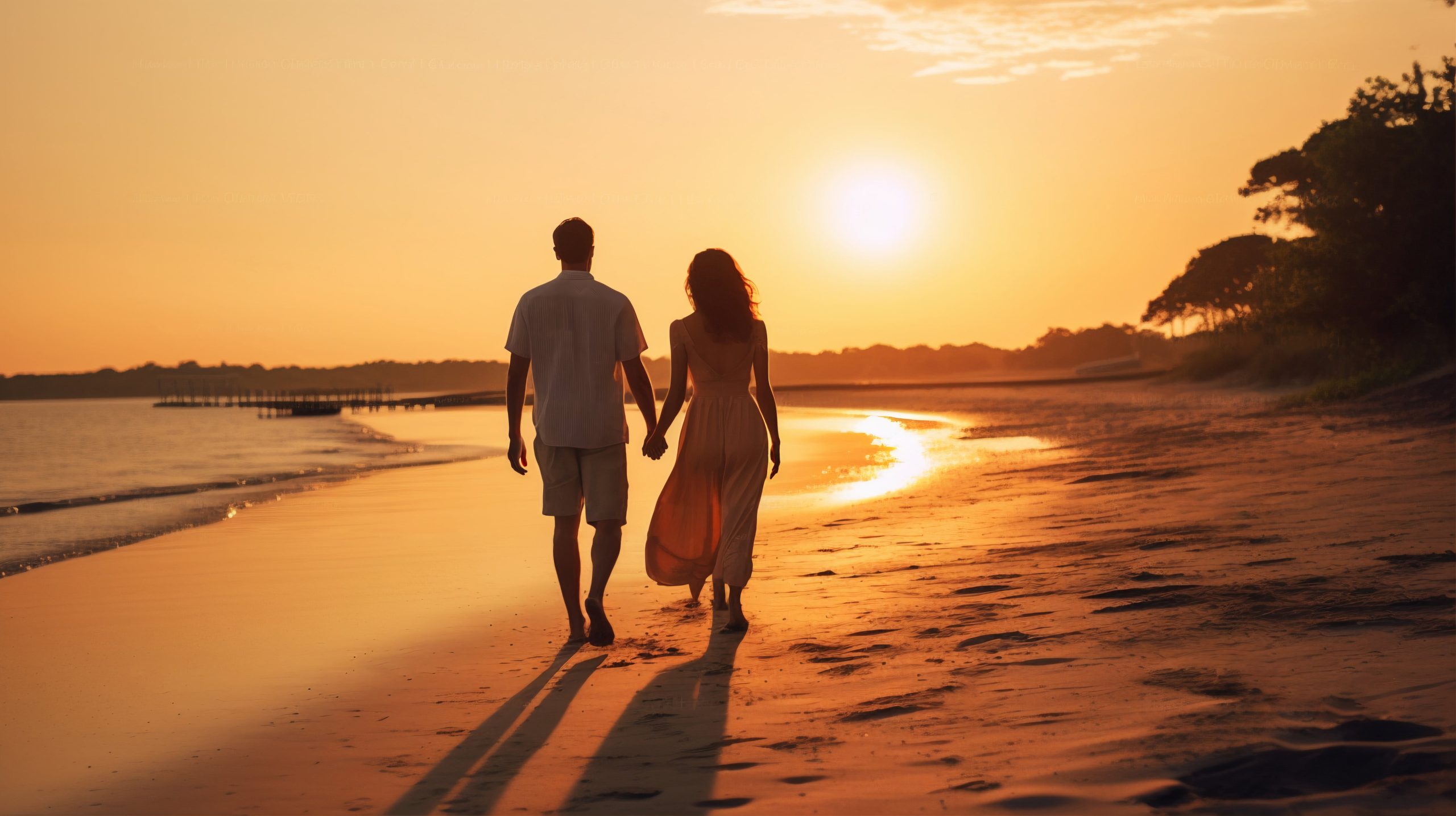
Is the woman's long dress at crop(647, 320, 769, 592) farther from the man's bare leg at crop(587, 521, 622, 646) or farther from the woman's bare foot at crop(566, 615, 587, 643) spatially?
the woman's bare foot at crop(566, 615, 587, 643)

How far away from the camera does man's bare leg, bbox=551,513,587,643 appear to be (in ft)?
18.2

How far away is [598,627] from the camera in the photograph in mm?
5523

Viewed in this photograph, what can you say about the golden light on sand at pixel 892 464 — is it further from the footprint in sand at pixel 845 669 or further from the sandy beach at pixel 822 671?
the footprint in sand at pixel 845 669

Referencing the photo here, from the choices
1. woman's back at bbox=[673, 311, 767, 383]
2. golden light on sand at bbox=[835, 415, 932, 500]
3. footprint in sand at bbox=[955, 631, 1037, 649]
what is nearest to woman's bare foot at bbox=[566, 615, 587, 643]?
woman's back at bbox=[673, 311, 767, 383]

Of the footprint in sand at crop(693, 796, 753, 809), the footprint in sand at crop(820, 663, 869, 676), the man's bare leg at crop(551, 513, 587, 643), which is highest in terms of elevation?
the man's bare leg at crop(551, 513, 587, 643)

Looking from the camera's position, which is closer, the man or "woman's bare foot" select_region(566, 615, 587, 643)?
the man

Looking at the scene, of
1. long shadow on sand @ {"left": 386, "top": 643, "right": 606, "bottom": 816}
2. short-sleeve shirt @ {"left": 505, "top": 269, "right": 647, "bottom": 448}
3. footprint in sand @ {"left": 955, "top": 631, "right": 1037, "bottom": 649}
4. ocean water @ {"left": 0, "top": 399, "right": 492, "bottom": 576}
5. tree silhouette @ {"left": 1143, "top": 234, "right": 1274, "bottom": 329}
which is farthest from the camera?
tree silhouette @ {"left": 1143, "top": 234, "right": 1274, "bottom": 329}

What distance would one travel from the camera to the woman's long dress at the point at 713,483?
5879 mm

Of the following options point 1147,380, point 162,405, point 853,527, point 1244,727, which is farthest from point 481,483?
point 162,405

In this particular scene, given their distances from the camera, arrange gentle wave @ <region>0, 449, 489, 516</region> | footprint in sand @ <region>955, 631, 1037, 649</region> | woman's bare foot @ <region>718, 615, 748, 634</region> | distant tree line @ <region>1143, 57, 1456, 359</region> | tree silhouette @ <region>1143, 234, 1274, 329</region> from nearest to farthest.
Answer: footprint in sand @ <region>955, 631, 1037, 649</region>, woman's bare foot @ <region>718, 615, 748, 634</region>, gentle wave @ <region>0, 449, 489, 516</region>, distant tree line @ <region>1143, 57, 1456, 359</region>, tree silhouette @ <region>1143, 234, 1274, 329</region>

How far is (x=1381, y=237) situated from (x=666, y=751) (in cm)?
2584

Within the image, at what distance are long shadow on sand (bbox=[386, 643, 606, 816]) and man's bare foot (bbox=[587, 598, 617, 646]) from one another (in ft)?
0.36

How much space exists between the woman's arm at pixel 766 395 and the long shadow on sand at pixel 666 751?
1.47m

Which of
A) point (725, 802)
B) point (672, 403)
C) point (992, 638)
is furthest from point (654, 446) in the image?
point (725, 802)
